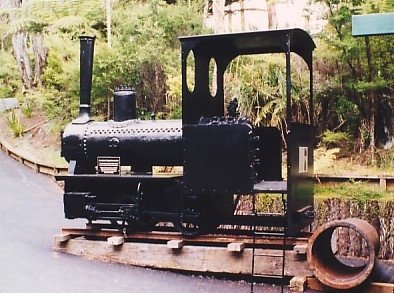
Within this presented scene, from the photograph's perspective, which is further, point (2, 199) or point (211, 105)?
point (2, 199)

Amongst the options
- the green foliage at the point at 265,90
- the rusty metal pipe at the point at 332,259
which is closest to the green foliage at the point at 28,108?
the green foliage at the point at 265,90

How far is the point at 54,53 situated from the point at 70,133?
8.11 metres

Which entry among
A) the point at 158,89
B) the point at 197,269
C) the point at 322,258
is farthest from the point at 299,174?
the point at 158,89

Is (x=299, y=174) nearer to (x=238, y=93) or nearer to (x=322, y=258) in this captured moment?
(x=322, y=258)

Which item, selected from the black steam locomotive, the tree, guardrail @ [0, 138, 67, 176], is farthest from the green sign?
guardrail @ [0, 138, 67, 176]

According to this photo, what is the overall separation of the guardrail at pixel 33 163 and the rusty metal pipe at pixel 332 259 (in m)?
8.47

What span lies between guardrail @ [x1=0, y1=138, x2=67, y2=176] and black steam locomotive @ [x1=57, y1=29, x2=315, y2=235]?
15.6 feet

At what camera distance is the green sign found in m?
5.92

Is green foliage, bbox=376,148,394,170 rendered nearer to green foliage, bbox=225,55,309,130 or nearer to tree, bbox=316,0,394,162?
Answer: tree, bbox=316,0,394,162

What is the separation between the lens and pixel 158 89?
14.4 metres

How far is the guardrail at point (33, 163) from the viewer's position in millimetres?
13766

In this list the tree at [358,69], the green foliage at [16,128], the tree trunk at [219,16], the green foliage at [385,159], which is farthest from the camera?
the green foliage at [16,128]

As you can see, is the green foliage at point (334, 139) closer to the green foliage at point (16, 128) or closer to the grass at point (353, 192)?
the grass at point (353, 192)

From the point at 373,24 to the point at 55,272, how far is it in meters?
4.74
